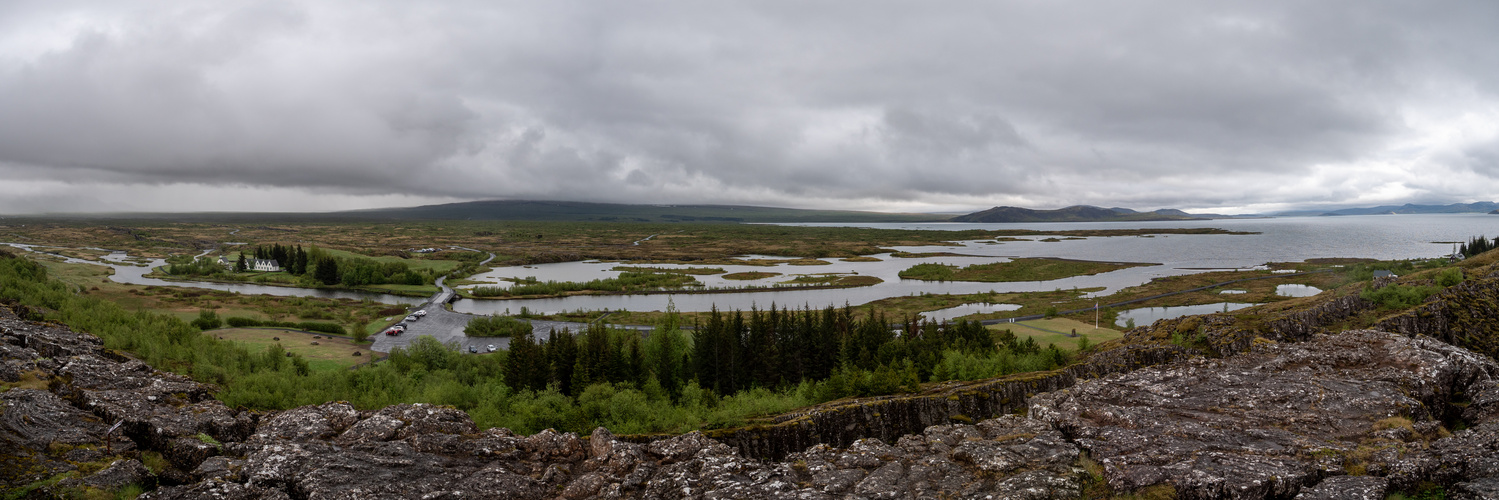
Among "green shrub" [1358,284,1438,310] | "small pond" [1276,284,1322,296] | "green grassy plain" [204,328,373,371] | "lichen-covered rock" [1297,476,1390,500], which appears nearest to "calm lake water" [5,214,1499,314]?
"small pond" [1276,284,1322,296]

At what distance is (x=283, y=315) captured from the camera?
7362 centimetres

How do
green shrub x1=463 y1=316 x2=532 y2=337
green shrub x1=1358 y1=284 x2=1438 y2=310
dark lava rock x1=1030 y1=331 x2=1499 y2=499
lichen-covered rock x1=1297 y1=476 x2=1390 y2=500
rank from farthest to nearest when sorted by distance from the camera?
green shrub x1=463 y1=316 x2=532 y2=337 → green shrub x1=1358 y1=284 x2=1438 y2=310 → dark lava rock x1=1030 y1=331 x2=1499 y2=499 → lichen-covered rock x1=1297 y1=476 x2=1390 y2=500

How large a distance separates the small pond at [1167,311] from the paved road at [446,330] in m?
61.1

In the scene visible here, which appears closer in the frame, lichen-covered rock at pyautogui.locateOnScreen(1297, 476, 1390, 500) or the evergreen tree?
lichen-covered rock at pyautogui.locateOnScreen(1297, 476, 1390, 500)

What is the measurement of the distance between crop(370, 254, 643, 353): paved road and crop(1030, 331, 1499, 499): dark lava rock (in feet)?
178

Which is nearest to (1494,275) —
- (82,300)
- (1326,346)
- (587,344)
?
(1326,346)

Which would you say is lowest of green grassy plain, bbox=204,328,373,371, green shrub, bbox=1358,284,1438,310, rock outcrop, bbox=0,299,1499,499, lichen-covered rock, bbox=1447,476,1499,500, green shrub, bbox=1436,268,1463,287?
green grassy plain, bbox=204,328,373,371

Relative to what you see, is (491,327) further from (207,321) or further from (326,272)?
(326,272)

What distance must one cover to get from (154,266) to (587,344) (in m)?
151

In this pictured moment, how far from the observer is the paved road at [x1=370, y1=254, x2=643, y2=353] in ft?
215

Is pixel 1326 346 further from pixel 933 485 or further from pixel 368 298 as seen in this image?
pixel 368 298

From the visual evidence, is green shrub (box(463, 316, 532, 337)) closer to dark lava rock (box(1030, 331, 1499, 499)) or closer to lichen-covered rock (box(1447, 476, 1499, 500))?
dark lava rock (box(1030, 331, 1499, 499))

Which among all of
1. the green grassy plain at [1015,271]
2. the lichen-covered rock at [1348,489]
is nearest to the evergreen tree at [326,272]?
the green grassy plain at [1015,271]

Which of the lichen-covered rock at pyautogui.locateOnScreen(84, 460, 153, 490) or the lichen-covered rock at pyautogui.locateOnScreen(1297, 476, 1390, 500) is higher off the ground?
the lichen-covered rock at pyautogui.locateOnScreen(1297, 476, 1390, 500)
